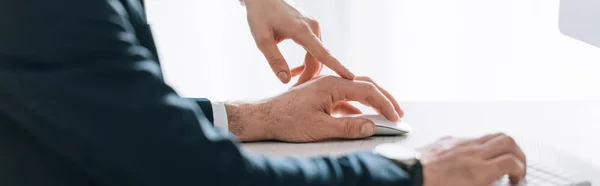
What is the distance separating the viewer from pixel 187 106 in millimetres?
670

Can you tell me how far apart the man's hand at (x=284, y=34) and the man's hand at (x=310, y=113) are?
0.09ft

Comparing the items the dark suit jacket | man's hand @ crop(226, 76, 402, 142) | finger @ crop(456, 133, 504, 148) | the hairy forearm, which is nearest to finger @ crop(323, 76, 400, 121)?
man's hand @ crop(226, 76, 402, 142)

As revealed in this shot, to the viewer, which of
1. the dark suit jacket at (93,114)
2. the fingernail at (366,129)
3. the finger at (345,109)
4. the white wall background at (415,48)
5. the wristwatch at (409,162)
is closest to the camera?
the dark suit jacket at (93,114)

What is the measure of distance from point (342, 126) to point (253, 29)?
0.72 ft

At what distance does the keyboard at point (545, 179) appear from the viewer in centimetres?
79

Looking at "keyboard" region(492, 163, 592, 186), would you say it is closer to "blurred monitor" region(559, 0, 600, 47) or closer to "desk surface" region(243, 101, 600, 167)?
"desk surface" region(243, 101, 600, 167)

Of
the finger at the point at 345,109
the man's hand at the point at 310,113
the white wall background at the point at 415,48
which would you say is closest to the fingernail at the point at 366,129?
the man's hand at the point at 310,113

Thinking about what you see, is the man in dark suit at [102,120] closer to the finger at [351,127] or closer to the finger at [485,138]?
the finger at [485,138]

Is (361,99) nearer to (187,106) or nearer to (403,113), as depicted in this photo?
(403,113)

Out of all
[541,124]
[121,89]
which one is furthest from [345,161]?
[541,124]

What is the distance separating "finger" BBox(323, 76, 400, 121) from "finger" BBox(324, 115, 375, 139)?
1.7 inches

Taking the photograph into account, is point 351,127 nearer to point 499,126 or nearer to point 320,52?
point 320,52

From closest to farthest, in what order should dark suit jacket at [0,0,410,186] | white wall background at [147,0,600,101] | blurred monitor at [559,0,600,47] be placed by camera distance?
1. dark suit jacket at [0,0,410,186]
2. blurred monitor at [559,0,600,47]
3. white wall background at [147,0,600,101]

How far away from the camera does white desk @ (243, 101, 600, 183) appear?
0.99m
